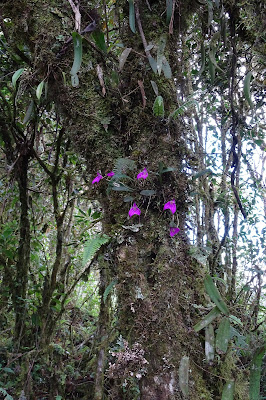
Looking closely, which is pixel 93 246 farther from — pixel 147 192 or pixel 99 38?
pixel 99 38

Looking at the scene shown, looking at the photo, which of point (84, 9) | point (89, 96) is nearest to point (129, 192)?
point (89, 96)

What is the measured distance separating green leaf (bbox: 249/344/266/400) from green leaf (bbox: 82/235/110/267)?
46cm

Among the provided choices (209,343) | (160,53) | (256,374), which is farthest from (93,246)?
(160,53)

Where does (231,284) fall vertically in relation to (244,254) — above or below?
below

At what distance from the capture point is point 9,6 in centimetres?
119

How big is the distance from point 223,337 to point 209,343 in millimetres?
49

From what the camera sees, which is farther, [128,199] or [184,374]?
[128,199]

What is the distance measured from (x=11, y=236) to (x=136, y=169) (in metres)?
1.42

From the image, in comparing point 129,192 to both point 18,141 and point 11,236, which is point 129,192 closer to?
point 18,141

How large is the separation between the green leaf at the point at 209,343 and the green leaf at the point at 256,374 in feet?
0.35

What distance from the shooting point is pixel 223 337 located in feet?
2.45

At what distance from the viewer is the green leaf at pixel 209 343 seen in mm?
770

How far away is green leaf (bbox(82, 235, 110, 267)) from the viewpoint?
885 millimetres

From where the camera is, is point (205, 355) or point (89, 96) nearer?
point (205, 355)
